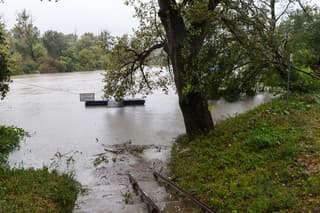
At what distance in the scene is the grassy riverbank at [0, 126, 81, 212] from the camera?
3.22 metres

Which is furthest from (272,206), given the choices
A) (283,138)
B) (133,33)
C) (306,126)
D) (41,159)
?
(133,33)

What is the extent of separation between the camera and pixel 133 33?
8.46 metres

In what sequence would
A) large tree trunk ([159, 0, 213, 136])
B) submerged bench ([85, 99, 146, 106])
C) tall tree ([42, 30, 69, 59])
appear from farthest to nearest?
1. tall tree ([42, 30, 69, 59])
2. submerged bench ([85, 99, 146, 106])
3. large tree trunk ([159, 0, 213, 136])

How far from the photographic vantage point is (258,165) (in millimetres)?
3896

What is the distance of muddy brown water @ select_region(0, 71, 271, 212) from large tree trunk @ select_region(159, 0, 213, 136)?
97cm

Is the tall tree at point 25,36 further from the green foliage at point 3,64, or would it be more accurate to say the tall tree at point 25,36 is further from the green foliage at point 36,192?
the green foliage at point 36,192

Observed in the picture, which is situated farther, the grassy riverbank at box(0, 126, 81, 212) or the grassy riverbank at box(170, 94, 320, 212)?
the grassy riverbank at box(0, 126, 81, 212)

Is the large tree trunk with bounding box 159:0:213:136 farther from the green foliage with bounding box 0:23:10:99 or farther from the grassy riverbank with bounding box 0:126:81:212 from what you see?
the green foliage with bounding box 0:23:10:99

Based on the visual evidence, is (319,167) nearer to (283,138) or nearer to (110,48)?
(283,138)

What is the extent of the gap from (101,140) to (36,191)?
13.5ft

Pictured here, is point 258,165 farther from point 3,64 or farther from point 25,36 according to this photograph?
Result: point 25,36

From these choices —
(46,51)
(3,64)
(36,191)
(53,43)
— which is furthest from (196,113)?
(53,43)

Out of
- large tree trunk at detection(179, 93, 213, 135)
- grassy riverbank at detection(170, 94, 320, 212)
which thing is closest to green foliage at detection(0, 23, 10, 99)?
large tree trunk at detection(179, 93, 213, 135)

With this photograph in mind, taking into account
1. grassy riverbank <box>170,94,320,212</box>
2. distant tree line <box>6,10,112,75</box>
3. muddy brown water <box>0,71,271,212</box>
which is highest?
distant tree line <box>6,10,112,75</box>
